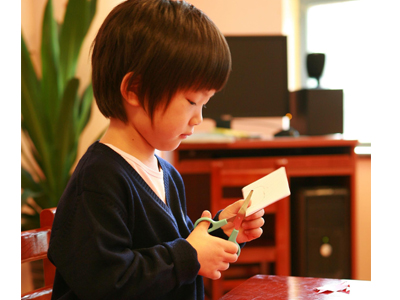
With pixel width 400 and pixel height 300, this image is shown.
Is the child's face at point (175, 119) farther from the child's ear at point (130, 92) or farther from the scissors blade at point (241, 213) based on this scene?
the scissors blade at point (241, 213)

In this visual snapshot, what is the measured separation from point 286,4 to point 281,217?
5.85ft

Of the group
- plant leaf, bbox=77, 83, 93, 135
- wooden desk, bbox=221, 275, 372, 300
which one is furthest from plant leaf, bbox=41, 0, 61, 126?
wooden desk, bbox=221, 275, 372, 300

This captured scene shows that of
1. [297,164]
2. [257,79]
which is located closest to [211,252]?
[297,164]

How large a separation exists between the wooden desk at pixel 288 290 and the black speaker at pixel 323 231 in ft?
4.83

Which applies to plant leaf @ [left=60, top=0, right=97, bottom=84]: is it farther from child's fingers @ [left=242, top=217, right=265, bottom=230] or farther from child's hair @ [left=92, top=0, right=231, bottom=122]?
child's fingers @ [left=242, top=217, right=265, bottom=230]

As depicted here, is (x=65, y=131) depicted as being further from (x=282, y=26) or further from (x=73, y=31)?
(x=282, y=26)

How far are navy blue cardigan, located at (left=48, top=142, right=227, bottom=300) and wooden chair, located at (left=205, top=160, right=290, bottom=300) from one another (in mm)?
1011

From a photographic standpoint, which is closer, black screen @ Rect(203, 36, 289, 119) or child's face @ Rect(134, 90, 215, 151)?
child's face @ Rect(134, 90, 215, 151)

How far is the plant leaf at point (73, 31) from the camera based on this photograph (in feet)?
6.08

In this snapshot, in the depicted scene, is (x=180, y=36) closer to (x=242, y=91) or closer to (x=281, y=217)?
(x=281, y=217)

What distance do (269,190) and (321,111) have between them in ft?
5.75

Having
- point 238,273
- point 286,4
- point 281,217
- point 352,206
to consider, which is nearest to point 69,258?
point 281,217

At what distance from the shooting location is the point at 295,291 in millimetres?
617

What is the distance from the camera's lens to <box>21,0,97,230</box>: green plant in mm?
1830
